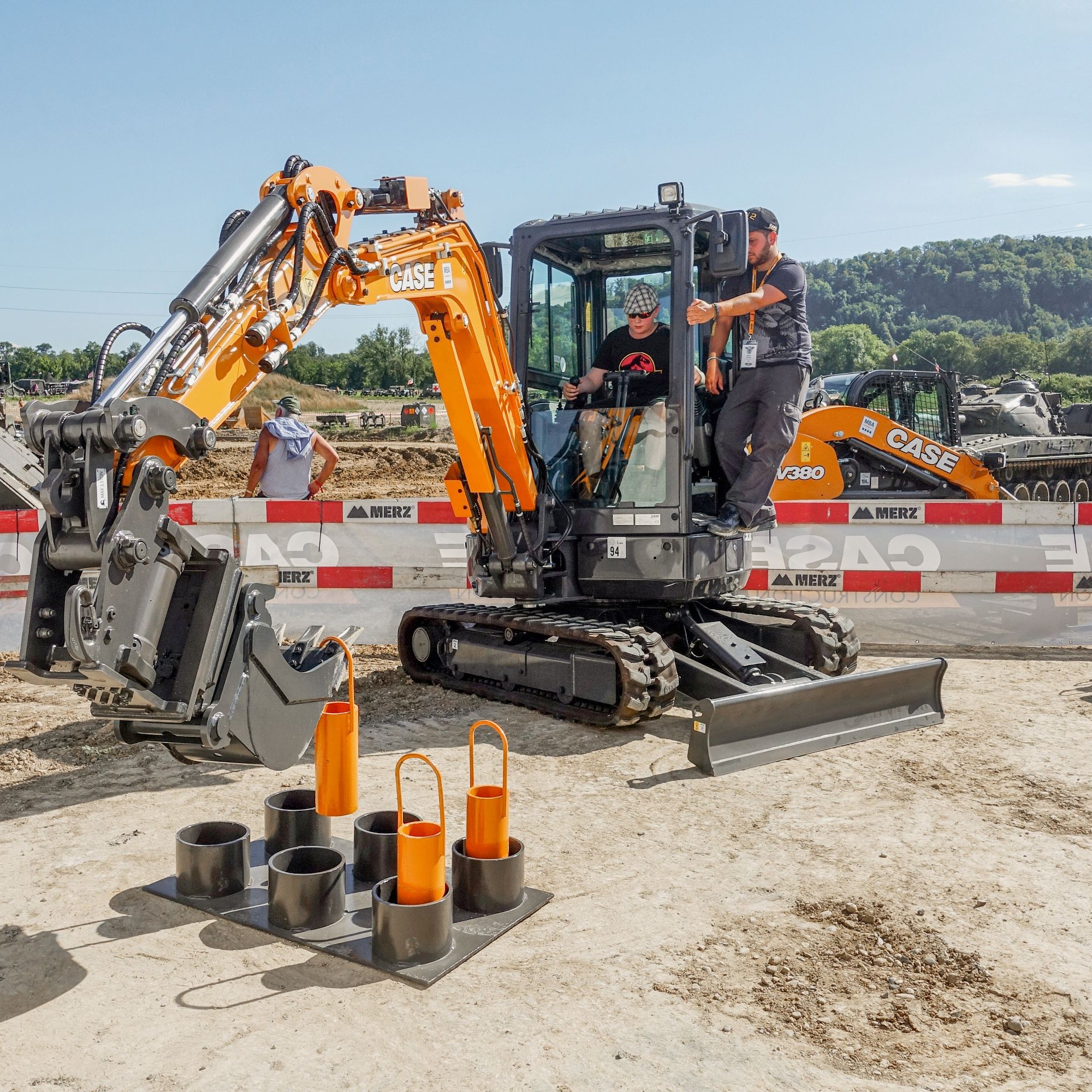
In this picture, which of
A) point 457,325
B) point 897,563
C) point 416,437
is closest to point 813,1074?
point 457,325

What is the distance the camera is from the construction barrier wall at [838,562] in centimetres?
891

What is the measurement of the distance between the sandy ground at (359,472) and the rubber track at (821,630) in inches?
490

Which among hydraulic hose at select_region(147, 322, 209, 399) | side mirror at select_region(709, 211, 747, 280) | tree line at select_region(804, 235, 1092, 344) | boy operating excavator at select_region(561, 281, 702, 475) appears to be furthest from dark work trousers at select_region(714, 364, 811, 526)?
tree line at select_region(804, 235, 1092, 344)

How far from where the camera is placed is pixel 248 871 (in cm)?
427

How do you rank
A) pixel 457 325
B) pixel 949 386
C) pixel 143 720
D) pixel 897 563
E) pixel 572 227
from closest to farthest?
1. pixel 143 720
2. pixel 457 325
3. pixel 572 227
4. pixel 897 563
5. pixel 949 386

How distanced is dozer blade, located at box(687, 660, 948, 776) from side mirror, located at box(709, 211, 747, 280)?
239cm

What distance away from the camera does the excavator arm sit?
3625mm

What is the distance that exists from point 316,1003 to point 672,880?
1.58 meters

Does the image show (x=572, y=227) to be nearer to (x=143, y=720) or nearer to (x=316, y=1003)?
(x=143, y=720)

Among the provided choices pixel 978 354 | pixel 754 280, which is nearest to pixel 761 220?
pixel 754 280

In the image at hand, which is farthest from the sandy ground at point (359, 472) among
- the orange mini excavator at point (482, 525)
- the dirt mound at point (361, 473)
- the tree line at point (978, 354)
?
the tree line at point (978, 354)

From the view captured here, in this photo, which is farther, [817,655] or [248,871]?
[817,655]

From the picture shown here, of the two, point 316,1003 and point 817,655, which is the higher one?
point 817,655

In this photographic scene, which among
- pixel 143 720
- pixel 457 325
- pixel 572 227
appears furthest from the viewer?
pixel 572 227
